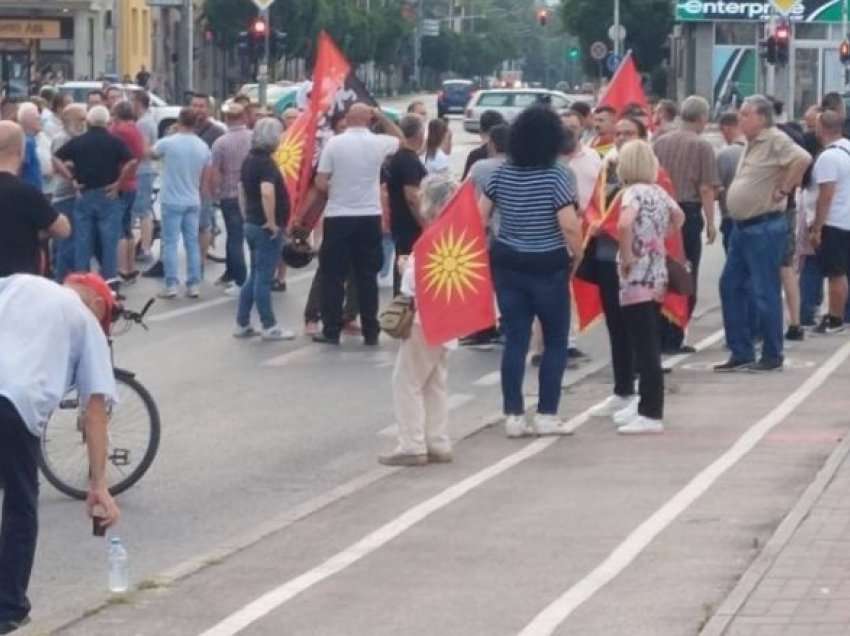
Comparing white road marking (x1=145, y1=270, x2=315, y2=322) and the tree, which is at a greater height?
the tree

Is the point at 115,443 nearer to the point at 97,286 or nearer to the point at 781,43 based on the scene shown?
the point at 97,286

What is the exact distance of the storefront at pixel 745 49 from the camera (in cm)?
7594

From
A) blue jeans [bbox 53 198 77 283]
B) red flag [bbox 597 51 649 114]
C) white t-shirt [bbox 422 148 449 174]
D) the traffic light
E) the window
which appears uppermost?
the traffic light

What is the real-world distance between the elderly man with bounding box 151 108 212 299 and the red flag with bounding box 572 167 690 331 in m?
7.11

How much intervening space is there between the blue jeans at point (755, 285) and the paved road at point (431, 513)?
0.33 m

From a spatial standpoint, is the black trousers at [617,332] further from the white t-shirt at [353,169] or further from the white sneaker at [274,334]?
the white sneaker at [274,334]

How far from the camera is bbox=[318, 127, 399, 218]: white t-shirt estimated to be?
56.9 feet

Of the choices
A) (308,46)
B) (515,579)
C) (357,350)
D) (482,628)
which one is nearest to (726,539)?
(515,579)

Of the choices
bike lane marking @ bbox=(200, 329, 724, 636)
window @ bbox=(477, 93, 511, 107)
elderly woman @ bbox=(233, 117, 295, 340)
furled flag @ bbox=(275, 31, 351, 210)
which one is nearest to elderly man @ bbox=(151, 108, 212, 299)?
furled flag @ bbox=(275, 31, 351, 210)

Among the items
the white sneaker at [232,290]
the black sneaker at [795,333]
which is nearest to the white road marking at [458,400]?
the black sneaker at [795,333]

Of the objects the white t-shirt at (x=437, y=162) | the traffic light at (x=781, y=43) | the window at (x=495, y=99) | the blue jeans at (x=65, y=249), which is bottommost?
the blue jeans at (x=65, y=249)

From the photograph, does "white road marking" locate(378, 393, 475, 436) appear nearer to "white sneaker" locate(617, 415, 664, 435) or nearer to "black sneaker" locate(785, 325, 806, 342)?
"white sneaker" locate(617, 415, 664, 435)

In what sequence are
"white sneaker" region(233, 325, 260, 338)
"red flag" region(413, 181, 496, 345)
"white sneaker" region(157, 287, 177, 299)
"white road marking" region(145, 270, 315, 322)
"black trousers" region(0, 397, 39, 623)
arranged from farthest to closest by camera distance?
"white sneaker" region(157, 287, 177, 299), "white road marking" region(145, 270, 315, 322), "white sneaker" region(233, 325, 260, 338), "red flag" region(413, 181, 496, 345), "black trousers" region(0, 397, 39, 623)

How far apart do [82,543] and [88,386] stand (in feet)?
8.62
